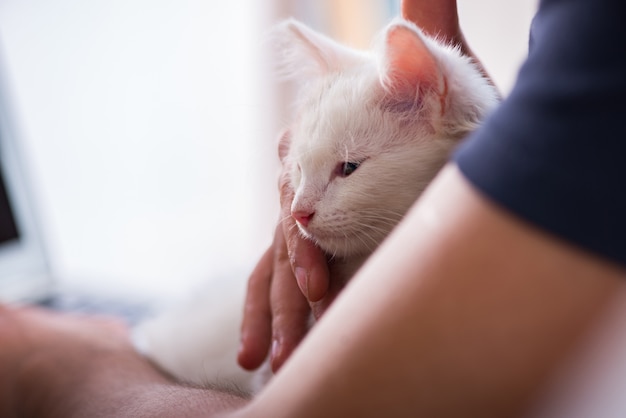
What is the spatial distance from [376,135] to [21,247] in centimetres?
104

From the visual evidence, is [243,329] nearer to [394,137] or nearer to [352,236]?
[352,236]

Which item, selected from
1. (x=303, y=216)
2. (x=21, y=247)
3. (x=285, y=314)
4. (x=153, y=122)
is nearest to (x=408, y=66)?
(x=303, y=216)

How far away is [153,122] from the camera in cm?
201

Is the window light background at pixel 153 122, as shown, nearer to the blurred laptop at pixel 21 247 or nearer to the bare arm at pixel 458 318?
the blurred laptop at pixel 21 247

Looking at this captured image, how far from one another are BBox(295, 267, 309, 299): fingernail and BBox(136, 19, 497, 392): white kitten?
5 cm

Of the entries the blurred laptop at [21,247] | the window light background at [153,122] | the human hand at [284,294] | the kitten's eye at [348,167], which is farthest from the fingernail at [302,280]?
the window light background at [153,122]

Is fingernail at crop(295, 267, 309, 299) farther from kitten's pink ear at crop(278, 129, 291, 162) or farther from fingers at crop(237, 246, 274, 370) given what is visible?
kitten's pink ear at crop(278, 129, 291, 162)

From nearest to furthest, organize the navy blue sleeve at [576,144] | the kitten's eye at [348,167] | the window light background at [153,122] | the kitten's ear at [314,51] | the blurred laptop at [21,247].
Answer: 1. the navy blue sleeve at [576,144]
2. the kitten's eye at [348,167]
3. the kitten's ear at [314,51]
4. the blurred laptop at [21,247]
5. the window light background at [153,122]

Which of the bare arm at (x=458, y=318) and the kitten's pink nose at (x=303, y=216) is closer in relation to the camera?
the bare arm at (x=458, y=318)

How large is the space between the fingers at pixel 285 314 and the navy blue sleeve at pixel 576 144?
1.21ft

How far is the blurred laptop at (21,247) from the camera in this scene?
1304 mm

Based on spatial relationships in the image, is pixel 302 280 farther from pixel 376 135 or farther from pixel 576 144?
pixel 576 144

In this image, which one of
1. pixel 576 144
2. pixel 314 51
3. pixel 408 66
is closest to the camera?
pixel 576 144

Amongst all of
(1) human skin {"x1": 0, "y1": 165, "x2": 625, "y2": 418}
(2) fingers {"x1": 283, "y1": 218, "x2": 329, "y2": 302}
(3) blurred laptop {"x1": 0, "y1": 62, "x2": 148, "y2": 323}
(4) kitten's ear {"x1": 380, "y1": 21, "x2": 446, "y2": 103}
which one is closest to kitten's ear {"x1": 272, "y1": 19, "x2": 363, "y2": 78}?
(4) kitten's ear {"x1": 380, "y1": 21, "x2": 446, "y2": 103}
